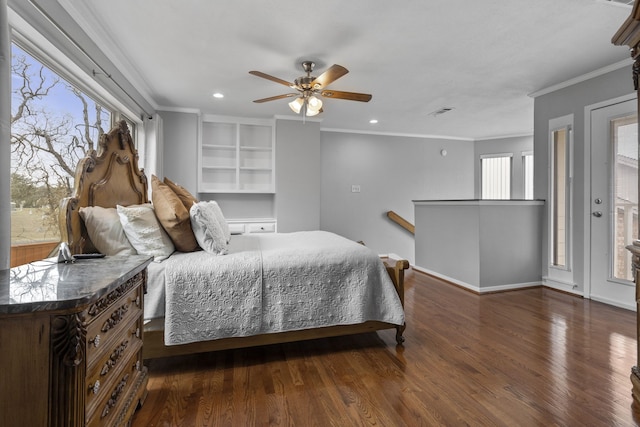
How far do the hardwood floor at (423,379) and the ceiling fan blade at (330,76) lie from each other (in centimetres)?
211

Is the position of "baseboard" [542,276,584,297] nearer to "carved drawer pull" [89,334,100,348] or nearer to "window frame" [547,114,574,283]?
"window frame" [547,114,574,283]

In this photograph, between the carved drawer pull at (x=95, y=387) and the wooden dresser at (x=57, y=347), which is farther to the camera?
the carved drawer pull at (x=95, y=387)

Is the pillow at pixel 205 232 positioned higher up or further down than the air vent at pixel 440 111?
further down

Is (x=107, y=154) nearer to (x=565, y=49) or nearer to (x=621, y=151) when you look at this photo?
(x=565, y=49)

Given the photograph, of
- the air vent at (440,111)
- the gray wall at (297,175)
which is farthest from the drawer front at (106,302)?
the air vent at (440,111)

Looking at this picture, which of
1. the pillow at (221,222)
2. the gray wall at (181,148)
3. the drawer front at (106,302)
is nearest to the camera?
the drawer front at (106,302)

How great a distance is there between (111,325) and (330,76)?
2.28 m

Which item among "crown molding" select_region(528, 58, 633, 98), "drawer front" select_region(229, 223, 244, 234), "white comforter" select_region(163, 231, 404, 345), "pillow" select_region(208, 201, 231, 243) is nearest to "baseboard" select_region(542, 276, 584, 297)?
"crown molding" select_region(528, 58, 633, 98)

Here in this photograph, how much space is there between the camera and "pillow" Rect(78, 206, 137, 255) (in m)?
1.77

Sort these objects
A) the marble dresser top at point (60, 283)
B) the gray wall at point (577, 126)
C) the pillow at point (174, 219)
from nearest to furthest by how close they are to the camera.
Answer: the marble dresser top at point (60, 283) → the pillow at point (174, 219) → the gray wall at point (577, 126)

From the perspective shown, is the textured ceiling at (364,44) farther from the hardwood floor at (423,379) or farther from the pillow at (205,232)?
the hardwood floor at (423,379)

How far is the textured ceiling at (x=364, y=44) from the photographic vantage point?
2.11 metres

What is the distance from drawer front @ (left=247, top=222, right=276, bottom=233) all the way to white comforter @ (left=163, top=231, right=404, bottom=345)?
243cm

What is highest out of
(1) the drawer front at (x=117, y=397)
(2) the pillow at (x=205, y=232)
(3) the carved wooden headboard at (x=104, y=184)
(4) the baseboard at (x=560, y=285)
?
(3) the carved wooden headboard at (x=104, y=184)
